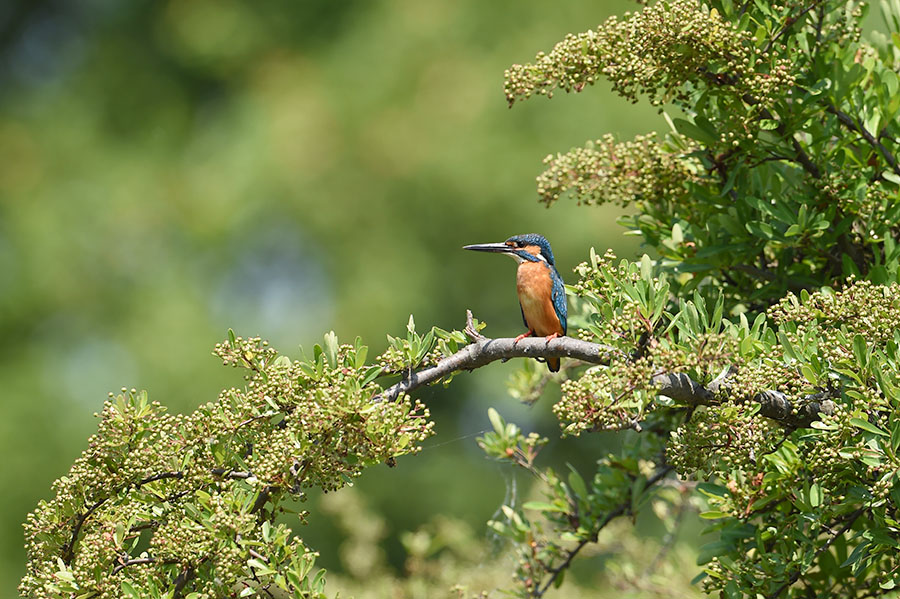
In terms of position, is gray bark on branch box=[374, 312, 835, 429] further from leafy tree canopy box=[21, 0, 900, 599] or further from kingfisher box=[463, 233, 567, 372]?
kingfisher box=[463, 233, 567, 372]

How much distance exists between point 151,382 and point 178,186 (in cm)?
260

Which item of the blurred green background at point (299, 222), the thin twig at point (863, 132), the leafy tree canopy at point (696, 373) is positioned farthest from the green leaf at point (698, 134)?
the blurred green background at point (299, 222)

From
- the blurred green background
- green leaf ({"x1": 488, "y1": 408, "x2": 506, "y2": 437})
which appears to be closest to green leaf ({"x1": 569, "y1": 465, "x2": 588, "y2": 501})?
green leaf ({"x1": 488, "y1": 408, "x2": 506, "y2": 437})

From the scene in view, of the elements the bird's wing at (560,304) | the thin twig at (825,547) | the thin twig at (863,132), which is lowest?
the thin twig at (825,547)

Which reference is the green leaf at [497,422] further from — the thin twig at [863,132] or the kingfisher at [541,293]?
the thin twig at [863,132]

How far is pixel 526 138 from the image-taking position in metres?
10.6

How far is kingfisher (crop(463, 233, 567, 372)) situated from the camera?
383 centimetres

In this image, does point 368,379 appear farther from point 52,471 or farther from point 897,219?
point 52,471

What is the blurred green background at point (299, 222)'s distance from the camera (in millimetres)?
10086

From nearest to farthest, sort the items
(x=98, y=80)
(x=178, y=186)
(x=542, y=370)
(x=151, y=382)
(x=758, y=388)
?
1. (x=758, y=388)
2. (x=542, y=370)
3. (x=151, y=382)
4. (x=178, y=186)
5. (x=98, y=80)

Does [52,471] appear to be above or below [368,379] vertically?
above

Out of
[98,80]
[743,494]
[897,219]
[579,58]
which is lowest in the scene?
[743,494]

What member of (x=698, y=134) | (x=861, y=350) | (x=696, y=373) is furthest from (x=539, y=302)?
(x=861, y=350)

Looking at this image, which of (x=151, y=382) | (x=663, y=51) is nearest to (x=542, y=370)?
(x=663, y=51)
